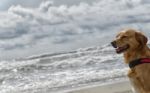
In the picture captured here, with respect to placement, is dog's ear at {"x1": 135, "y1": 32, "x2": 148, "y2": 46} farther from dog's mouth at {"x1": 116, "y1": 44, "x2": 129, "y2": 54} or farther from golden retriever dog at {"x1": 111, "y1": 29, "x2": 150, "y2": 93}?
dog's mouth at {"x1": 116, "y1": 44, "x2": 129, "y2": 54}

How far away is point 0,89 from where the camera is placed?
16.6 m

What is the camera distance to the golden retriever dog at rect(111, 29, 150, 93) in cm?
722

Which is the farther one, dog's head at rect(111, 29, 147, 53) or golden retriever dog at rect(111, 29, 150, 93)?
dog's head at rect(111, 29, 147, 53)

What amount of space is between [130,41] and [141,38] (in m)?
0.19

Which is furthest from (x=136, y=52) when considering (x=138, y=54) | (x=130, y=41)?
(x=130, y=41)

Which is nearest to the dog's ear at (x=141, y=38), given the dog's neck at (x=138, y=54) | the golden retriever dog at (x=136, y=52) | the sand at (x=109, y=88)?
the golden retriever dog at (x=136, y=52)

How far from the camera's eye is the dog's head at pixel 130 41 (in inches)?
289

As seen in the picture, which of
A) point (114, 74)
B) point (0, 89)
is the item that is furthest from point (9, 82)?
point (114, 74)

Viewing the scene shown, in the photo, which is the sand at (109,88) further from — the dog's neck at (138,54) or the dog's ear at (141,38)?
the dog's ear at (141,38)

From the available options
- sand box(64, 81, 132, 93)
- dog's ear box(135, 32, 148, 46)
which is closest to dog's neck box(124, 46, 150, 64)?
dog's ear box(135, 32, 148, 46)

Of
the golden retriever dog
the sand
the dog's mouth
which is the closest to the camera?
the golden retriever dog

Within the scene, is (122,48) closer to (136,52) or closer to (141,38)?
(136,52)

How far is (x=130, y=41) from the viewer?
292 inches

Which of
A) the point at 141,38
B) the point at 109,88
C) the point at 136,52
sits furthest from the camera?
the point at 109,88
